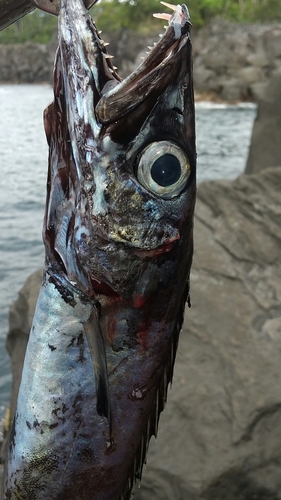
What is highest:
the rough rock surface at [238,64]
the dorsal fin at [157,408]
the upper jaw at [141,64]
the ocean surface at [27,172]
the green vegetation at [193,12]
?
the green vegetation at [193,12]

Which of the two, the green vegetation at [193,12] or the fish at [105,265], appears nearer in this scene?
the fish at [105,265]

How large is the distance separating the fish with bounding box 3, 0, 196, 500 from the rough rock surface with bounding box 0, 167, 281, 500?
1591mm

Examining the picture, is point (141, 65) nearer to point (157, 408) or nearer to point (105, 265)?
point (105, 265)

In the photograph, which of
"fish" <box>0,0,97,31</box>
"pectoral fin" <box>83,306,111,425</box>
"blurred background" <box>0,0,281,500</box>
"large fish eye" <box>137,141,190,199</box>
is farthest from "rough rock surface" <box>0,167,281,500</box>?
"fish" <box>0,0,97,31</box>

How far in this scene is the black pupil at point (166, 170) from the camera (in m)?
1.74

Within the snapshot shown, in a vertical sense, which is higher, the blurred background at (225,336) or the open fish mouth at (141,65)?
the open fish mouth at (141,65)

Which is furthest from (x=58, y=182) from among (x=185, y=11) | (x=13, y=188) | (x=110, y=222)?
(x=13, y=188)

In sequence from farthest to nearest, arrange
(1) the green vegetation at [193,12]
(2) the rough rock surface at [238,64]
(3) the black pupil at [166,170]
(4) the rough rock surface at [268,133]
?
(1) the green vegetation at [193,12]
(2) the rough rock surface at [238,64]
(4) the rough rock surface at [268,133]
(3) the black pupil at [166,170]

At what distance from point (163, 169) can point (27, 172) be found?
14100 millimetres

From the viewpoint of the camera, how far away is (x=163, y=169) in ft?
5.74

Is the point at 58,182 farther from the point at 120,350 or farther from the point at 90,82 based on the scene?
the point at 120,350

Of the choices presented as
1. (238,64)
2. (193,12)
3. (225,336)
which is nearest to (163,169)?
(225,336)

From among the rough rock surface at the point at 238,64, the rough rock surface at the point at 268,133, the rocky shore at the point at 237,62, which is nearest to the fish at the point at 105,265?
the rough rock surface at the point at 268,133

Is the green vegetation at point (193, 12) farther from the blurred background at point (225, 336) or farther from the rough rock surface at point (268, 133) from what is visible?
the blurred background at point (225, 336)
